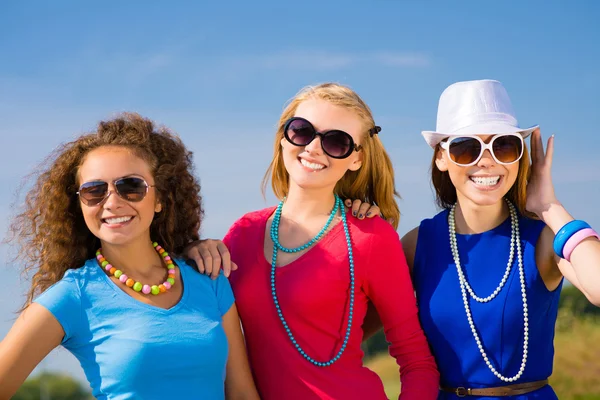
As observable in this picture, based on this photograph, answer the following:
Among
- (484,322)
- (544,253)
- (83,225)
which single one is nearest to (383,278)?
(484,322)

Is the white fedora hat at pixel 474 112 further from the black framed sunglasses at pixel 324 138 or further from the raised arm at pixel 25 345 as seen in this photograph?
the raised arm at pixel 25 345

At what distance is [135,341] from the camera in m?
3.58

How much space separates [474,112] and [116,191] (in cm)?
227

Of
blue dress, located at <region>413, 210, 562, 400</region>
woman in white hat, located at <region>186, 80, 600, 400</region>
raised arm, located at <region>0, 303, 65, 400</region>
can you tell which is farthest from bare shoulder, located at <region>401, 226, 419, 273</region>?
raised arm, located at <region>0, 303, 65, 400</region>

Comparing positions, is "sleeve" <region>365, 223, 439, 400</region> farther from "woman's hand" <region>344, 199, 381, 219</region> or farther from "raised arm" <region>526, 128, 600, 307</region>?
"raised arm" <region>526, 128, 600, 307</region>

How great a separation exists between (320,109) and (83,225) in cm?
154

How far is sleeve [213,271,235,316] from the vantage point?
3.99 m

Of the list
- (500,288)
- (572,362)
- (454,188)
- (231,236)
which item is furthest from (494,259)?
(572,362)

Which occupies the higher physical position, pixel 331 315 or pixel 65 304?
pixel 65 304

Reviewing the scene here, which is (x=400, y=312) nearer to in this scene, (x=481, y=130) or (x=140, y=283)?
(x=481, y=130)

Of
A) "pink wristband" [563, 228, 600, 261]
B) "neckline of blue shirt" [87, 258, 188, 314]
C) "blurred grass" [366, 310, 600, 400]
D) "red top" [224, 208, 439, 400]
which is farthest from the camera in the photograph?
"blurred grass" [366, 310, 600, 400]

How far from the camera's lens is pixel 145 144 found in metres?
4.08

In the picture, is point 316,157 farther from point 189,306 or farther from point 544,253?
point 544,253

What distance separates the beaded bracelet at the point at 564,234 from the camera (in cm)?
427
